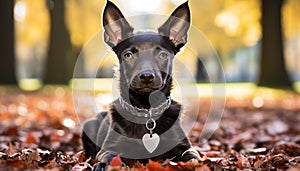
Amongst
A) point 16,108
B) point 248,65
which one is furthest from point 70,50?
point 248,65

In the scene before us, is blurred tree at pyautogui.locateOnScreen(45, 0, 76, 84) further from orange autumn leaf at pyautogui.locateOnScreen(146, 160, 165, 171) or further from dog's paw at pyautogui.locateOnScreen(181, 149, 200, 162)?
orange autumn leaf at pyautogui.locateOnScreen(146, 160, 165, 171)

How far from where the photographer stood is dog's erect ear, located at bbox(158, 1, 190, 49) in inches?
193

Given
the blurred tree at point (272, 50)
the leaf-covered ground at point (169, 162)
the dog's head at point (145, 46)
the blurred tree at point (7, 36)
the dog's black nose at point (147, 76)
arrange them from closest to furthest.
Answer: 1. the leaf-covered ground at point (169, 162)
2. the dog's black nose at point (147, 76)
3. the dog's head at point (145, 46)
4. the blurred tree at point (7, 36)
5. the blurred tree at point (272, 50)

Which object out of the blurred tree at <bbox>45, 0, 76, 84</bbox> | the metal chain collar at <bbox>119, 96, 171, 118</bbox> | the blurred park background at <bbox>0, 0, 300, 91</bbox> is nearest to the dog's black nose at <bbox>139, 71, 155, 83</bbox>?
the metal chain collar at <bbox>119, 96, 171, 118</bbox>

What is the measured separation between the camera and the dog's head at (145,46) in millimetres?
4488

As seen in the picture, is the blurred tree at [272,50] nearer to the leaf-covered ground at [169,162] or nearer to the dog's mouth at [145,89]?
the leaf-covered ground at [169,162]

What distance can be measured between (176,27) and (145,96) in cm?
77

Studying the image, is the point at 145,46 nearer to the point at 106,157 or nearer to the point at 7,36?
the point at 106,157

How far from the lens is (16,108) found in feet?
40.7

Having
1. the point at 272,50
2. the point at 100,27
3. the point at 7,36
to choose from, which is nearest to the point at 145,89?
the point at 7,36

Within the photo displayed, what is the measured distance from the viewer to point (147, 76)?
4320 mm

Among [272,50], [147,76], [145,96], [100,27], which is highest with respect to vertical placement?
[100,27]

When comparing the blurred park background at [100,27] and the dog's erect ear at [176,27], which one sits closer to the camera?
the dog's erect ear at [176,27]

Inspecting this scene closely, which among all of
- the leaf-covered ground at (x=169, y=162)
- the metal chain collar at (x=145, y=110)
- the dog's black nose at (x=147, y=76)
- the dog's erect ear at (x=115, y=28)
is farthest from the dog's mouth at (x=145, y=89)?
the leaf-covered ground at (x=169, y=162)
